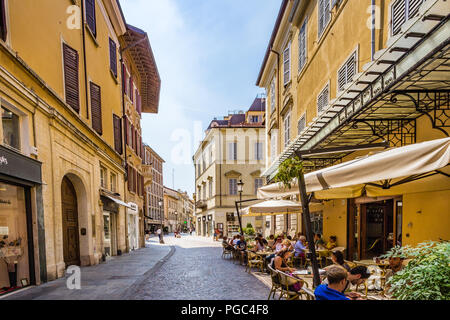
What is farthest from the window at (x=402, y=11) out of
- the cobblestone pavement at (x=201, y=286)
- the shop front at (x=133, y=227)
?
the shop front at (x=133, y=227)

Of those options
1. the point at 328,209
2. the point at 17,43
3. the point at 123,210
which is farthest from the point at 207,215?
the point at 17,43

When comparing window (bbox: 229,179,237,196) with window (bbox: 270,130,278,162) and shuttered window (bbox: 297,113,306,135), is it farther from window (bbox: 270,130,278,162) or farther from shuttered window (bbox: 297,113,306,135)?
shuttered window (bbox: 297,113,306,135)

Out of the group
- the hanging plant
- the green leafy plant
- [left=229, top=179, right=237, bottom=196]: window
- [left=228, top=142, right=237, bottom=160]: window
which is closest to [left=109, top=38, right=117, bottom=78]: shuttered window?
the hanging plant

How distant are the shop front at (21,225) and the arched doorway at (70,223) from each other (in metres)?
2.81

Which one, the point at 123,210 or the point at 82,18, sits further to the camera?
the point at 123,210

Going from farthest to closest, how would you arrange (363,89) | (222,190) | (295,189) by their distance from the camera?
(222,190) < (363,89) < (295,189)

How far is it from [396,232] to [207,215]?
35.2m

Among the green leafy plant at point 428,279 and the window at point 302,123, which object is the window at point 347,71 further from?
the green leafy plant at point 428,279

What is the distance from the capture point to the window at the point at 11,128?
6.94 m

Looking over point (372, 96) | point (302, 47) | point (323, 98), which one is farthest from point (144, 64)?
point (372, 96)

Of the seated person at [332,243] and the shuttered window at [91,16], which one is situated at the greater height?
the shuttered window at [91,16]

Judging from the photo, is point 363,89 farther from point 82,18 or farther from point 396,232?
point 82,18

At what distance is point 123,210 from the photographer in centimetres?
1730

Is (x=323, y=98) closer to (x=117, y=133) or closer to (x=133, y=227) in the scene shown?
(x=117, y=133)
